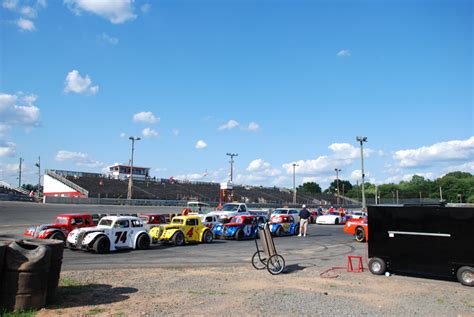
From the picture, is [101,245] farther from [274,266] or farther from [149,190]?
[149,190]

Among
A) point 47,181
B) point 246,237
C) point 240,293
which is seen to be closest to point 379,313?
point 240,293

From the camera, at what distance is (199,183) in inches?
3804

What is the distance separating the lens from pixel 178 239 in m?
20.6

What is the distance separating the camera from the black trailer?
10.7m

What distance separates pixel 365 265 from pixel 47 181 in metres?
71.4

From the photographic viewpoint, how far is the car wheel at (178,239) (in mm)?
20469

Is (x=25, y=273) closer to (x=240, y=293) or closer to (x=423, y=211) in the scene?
(x=240, y=293)

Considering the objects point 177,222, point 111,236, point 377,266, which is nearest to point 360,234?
point 177,222

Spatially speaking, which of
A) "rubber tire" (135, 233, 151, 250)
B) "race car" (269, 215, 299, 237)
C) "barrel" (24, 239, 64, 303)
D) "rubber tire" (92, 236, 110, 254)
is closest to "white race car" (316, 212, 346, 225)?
"race car" (269, 215, 299, 237)

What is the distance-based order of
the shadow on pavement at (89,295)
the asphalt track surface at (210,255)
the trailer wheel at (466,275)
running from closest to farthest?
the shadow on pavement at (89,295) → the trailer wheel at (466,275) → the asphalt track surface at (210,255)

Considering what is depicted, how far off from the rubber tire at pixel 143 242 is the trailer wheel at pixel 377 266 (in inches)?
405

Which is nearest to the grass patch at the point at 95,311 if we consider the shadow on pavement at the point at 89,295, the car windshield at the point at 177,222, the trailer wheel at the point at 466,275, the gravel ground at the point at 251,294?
the gravel ground at the point at 251,294

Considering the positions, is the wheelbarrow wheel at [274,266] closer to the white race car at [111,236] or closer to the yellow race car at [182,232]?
the white race car at [111,236]

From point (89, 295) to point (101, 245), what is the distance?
8392 millimetres
